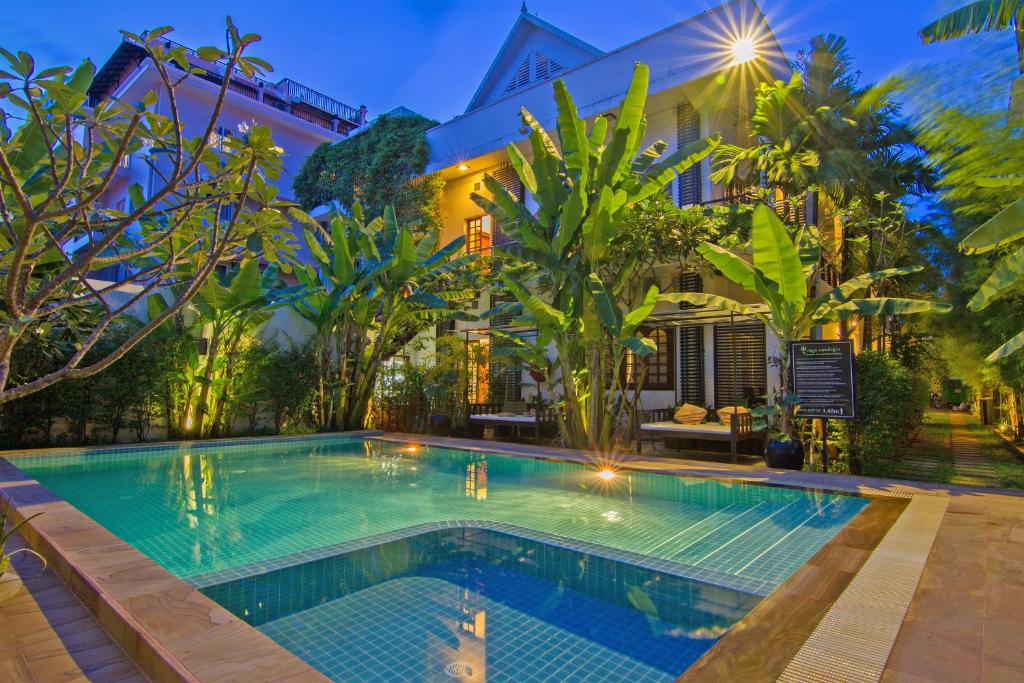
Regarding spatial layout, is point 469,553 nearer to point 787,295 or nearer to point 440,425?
point 787,295

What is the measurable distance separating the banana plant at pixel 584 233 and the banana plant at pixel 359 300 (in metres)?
2.28

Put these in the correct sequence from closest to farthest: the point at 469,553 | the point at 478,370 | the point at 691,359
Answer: the point at 469,553 → the point at 691,359 → the point at 478,370

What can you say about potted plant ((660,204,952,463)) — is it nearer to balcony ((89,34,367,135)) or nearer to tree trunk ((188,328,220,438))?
tree trunk ((188,328,220,438))

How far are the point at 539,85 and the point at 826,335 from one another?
8770 mm

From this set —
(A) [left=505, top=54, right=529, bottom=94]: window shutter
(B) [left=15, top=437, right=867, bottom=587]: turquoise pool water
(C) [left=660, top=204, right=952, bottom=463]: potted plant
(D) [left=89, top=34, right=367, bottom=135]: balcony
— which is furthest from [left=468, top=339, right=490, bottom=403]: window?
(D) [left=89, top=34, right=367, bottom=135]: balcony

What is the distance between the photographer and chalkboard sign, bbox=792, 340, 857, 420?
671 cm

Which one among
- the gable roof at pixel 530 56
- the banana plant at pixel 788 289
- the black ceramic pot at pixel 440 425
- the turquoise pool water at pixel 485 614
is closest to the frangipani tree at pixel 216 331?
the black ceramic pot at pixel 440 425

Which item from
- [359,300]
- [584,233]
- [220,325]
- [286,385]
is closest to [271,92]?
[359,300]

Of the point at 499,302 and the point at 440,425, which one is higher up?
the point at 499,302

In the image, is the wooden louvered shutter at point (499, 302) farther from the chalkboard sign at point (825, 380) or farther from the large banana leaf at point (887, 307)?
the large banana leaf at point (887, 307)

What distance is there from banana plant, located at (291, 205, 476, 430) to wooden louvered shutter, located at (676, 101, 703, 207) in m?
5.00

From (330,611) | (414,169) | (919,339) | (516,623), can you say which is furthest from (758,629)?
(919,339)

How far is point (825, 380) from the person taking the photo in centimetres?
684

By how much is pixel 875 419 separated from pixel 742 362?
15.5 ft
